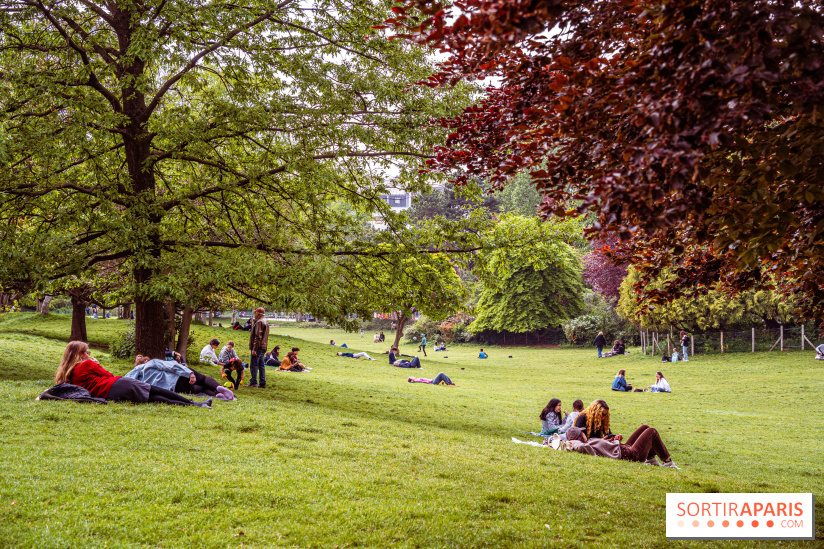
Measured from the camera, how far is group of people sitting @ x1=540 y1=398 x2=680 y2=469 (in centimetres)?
970

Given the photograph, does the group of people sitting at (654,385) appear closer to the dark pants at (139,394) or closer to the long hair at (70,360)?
the dark pants at (139,394)

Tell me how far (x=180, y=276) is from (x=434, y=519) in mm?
7891

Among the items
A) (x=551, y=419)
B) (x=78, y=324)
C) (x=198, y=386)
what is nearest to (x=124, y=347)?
(x=78, y=324)

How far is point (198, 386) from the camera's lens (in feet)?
39.8

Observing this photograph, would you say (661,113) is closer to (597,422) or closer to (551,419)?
(597,422)

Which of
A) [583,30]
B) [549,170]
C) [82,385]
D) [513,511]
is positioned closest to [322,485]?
[513,511]

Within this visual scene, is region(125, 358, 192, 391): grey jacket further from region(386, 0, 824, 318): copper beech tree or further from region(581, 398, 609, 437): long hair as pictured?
region(581, 398, 609, 437): long hair

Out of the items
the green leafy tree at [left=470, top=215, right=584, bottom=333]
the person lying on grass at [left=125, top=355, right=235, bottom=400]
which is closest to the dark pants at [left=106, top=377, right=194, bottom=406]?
the person lying on grass at [left=125, top=355, right=235, bottom=400]

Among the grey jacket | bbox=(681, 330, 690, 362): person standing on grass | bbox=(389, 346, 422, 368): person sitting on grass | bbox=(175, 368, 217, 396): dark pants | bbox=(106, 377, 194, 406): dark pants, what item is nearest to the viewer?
bbox=(106, 377, 194, 406): dark pants

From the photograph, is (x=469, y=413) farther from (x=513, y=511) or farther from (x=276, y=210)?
(x=513, y=511)

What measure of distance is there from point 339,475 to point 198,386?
22.1ft

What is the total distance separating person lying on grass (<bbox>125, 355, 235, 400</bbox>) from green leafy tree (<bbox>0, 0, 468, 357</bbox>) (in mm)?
1430

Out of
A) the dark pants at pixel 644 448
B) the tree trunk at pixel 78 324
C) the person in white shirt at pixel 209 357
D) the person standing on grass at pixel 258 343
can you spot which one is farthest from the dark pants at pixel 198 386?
the tree trunk at pixel 78 324

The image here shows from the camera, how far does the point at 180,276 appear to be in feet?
36.3
